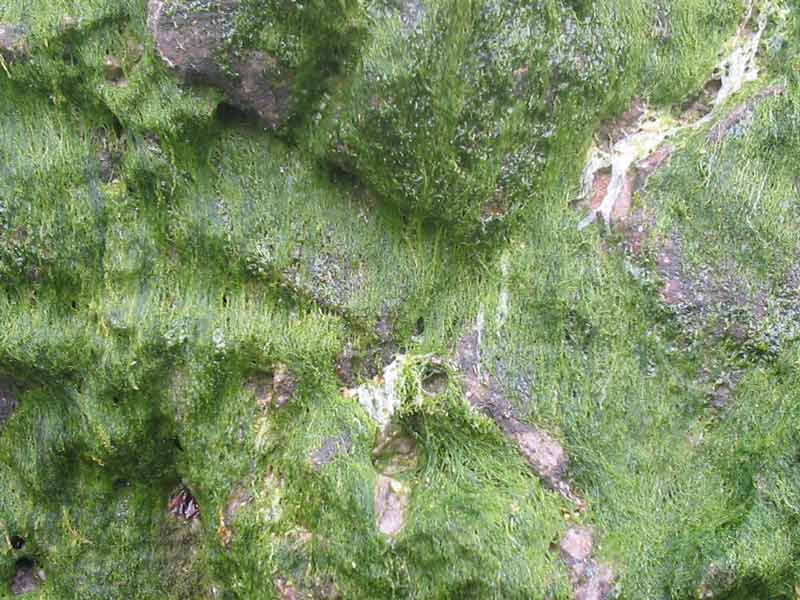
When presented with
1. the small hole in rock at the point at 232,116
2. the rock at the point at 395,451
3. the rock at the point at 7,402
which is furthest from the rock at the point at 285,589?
the small hole in rock at the point at 232,116

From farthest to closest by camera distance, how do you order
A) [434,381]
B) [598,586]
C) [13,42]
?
[434,381]
[13,42]
[598,586]

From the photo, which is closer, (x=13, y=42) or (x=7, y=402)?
(x=13, y=42)

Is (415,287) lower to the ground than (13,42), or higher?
lower

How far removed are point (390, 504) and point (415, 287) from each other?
1026mm

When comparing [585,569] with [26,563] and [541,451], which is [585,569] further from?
[26,563]

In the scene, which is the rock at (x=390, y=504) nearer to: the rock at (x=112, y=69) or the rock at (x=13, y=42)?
the rock at (x=112, y=69)

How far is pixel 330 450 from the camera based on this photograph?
9.66 ft

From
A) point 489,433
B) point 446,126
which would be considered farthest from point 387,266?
point 489,433

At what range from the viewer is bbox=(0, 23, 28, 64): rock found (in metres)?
2.85

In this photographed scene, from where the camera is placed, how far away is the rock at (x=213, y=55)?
272 centimetres

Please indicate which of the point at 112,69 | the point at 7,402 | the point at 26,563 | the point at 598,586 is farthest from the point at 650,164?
the point at 26,563

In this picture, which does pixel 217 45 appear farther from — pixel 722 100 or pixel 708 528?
pixel 708 528

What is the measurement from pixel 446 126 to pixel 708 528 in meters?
2.09

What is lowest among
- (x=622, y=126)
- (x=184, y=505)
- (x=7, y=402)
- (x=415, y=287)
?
(x=184, y=505)
